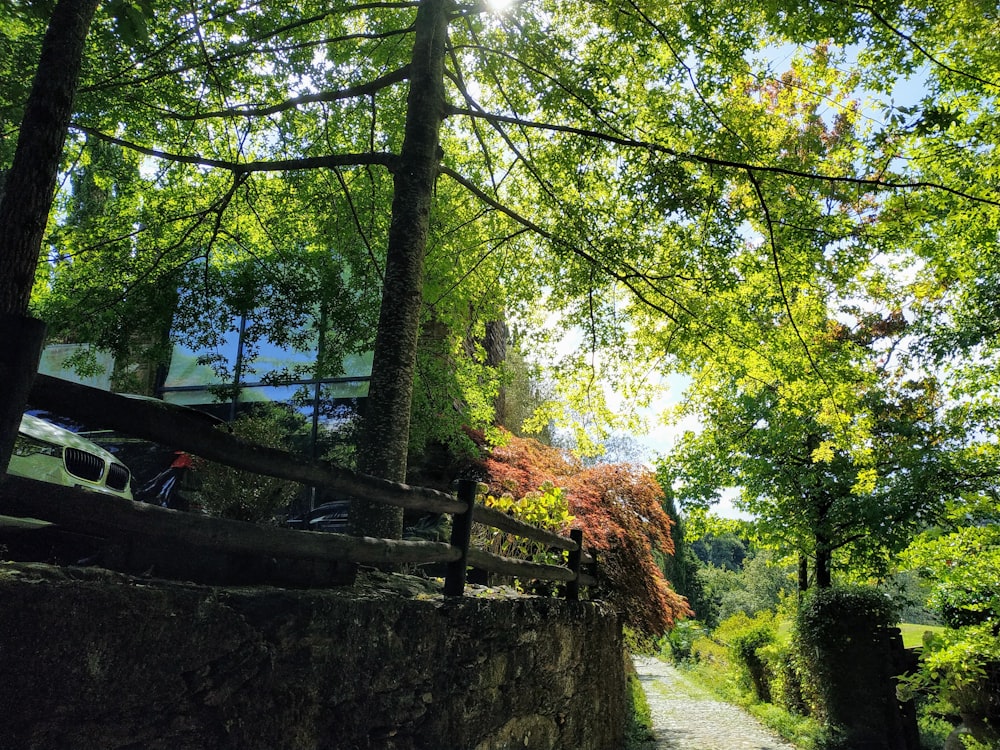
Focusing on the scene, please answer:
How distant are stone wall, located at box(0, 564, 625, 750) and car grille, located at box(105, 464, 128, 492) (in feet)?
12.1

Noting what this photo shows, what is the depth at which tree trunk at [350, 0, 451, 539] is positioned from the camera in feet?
16.6

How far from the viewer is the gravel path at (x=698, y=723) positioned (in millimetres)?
9453

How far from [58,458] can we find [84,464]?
358 millimetres

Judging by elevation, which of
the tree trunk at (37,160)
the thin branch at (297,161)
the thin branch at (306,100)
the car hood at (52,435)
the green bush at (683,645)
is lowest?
the green bush at (683,645)

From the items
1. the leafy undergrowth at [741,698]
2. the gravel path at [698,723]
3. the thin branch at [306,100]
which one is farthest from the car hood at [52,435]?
the leafy undergrowth at [741,698]

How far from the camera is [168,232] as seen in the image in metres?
7.33

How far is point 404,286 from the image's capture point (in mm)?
5438

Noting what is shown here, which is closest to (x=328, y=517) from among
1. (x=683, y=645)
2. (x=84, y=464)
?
(x=84, y=464)

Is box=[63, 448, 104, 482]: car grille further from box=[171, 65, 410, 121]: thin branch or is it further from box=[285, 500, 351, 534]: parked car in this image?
box=[285, 500, 351, 534]: parked car

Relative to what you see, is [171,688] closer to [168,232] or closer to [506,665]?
[506,665]

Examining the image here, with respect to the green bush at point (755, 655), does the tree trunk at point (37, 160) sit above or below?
above

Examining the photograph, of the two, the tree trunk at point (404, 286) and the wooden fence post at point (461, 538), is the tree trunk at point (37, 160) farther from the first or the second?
the tree trunk at point (404, 286)

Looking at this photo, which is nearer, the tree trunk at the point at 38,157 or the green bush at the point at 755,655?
the tree trunk at the point at 38,157

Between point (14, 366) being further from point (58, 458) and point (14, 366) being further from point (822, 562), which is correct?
point (822, 562)
